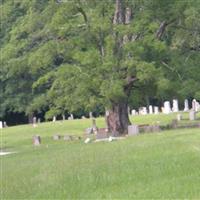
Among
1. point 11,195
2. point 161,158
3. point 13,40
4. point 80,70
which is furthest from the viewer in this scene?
point 13,40

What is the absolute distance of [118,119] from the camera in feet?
107

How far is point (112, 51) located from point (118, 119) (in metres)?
3.18

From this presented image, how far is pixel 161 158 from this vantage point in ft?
51.7

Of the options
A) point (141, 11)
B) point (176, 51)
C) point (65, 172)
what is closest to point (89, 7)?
point (141, 11)

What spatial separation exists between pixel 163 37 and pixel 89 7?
13.7 feet

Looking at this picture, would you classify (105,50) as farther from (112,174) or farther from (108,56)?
(112,174)

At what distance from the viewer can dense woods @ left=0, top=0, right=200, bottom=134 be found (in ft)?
103

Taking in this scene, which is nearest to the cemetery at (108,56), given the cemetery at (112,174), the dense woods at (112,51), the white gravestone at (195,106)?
the dense woods at (112,51)

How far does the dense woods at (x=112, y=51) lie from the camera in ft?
103

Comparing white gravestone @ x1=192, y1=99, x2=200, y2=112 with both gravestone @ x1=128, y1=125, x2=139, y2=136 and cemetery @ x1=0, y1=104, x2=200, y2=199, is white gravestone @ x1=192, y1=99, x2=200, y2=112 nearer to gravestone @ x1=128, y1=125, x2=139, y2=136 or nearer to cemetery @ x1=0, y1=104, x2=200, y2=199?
gravestone @ x1=128, y1=125, x2=139, y2=136

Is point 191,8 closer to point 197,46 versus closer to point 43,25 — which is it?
point 197,46

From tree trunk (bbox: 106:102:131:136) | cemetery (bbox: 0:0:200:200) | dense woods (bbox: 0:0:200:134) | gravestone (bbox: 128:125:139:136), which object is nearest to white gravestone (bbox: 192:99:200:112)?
cemetery (bbox: 0:0:200:200)

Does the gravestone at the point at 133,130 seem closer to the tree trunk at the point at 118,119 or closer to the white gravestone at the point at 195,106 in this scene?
the tree trunk at the point at 118,119

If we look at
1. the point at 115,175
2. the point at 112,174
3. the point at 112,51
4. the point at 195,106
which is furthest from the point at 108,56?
the point at 195,106
